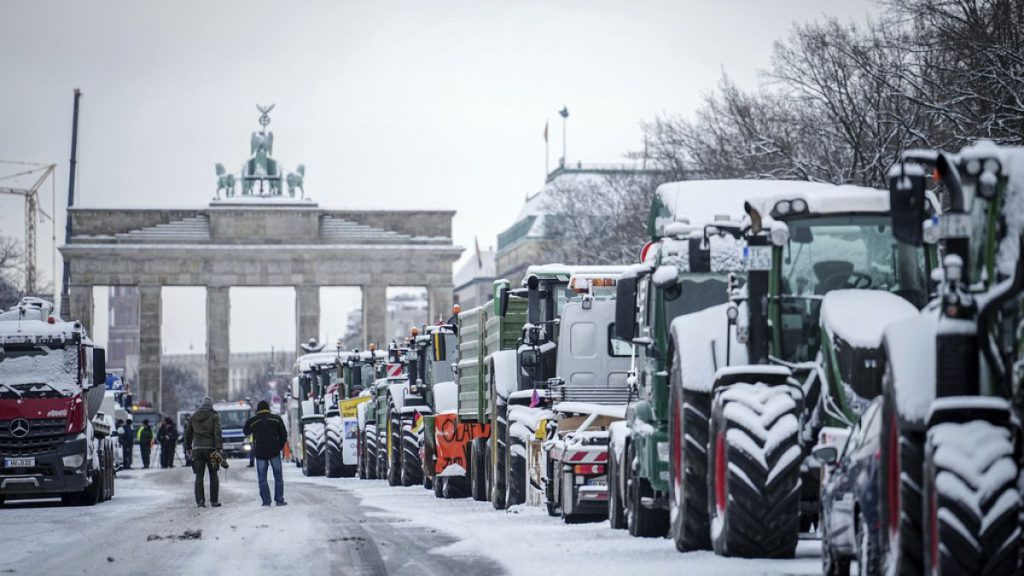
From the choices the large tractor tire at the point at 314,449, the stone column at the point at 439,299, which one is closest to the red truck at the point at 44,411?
the large tractor tire at the point at 314,449

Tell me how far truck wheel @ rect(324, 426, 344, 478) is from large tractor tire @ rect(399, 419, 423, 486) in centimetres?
1185

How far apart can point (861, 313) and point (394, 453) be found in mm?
25648

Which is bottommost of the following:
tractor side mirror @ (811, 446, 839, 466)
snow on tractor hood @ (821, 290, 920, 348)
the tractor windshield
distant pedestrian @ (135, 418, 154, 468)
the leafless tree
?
distant pedestrian @ (135, 418, 154, 468)

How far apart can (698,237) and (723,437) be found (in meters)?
2.08

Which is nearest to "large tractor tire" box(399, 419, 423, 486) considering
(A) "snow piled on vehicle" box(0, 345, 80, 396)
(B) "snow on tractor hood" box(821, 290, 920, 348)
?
(A) "snow piled on vehicle" box(0, 345, 80, 396)

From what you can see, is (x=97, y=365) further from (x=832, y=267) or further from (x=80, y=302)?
(x=80, y=302)

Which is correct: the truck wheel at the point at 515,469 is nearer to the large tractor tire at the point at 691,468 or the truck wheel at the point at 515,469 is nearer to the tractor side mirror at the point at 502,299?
the tractor side mirror at the point at 502,299

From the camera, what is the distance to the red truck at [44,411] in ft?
99.0

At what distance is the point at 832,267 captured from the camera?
13742 millimetres

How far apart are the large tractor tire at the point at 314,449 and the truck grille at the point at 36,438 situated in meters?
18.5

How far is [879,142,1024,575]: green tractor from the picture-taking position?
8.64 meters

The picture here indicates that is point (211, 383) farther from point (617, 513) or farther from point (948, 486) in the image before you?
point (948, 486)

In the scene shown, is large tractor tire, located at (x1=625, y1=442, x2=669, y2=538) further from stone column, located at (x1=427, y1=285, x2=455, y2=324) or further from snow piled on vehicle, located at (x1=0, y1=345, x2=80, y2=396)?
stone column, located at (x1=427, y1=285, x2=455, y2=324)

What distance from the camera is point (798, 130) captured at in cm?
4712
